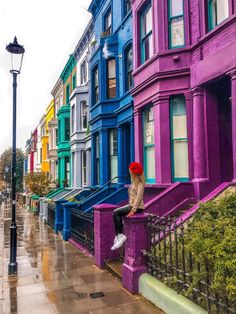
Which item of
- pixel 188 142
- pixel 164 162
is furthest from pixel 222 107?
pixel 164 162

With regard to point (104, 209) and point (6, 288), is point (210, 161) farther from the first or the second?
point (6, 288)

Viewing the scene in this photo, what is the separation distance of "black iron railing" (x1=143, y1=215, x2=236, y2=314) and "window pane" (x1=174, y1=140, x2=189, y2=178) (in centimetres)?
392

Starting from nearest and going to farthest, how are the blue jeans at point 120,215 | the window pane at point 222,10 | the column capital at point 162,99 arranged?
the blue jeans at point 120,215 < the window pane at point 222,10 < the column capital at point 162,99

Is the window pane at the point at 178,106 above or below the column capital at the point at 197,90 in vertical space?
below

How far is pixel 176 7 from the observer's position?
10.3 metres

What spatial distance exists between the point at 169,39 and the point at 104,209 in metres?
Answer: 5.86

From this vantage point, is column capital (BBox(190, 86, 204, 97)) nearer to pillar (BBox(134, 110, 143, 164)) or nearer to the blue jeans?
pillar (BBox(134, 110, 143, 164))

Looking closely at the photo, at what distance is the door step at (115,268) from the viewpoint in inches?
279

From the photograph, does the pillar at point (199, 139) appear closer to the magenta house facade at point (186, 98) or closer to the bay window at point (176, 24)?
the magenta house facade at point (186, 98)

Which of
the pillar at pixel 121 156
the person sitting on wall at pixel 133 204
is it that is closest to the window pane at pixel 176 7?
the pillar at pixel 121 156

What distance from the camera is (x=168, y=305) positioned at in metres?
4.98

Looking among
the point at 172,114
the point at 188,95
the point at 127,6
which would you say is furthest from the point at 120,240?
the point at 127,6

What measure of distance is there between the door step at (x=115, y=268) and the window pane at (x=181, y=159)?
3.39m

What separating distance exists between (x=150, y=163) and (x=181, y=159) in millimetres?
1569
